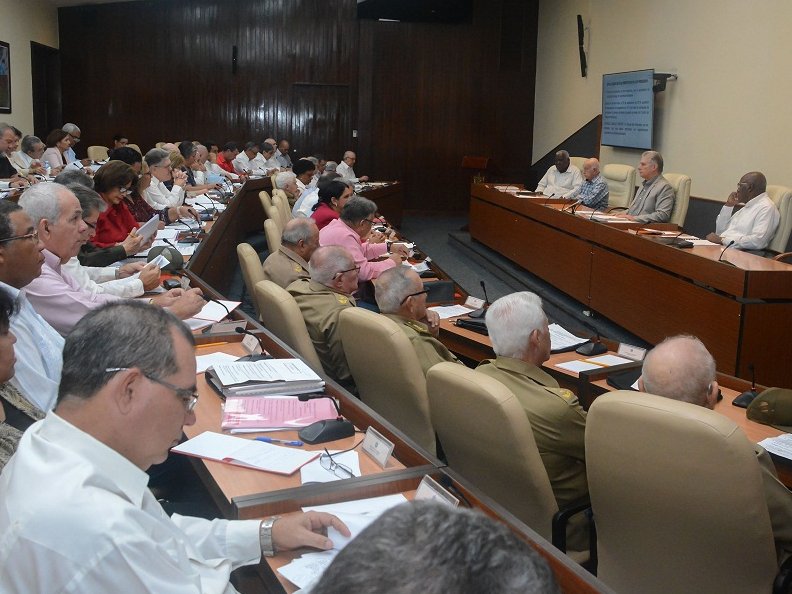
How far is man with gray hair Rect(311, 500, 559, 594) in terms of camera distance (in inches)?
22.0

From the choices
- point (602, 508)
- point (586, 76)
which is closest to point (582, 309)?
point (602, 508)

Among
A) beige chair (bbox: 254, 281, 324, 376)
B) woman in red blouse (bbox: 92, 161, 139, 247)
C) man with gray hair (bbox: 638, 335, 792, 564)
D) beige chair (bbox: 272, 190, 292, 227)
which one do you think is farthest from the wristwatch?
beige chair (bbox: 272, 190, 292, 227)

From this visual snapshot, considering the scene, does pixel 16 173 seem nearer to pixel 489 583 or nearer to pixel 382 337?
pixel 382 337

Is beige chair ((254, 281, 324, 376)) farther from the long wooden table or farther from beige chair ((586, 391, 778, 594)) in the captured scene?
the long wooden table

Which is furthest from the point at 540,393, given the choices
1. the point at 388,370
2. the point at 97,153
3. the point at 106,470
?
the point at 97,153

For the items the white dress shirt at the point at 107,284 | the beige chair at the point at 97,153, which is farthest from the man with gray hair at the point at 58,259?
the beige chair at the point at 97,153

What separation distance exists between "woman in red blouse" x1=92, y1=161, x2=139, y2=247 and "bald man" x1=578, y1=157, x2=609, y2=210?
4872 millimetres

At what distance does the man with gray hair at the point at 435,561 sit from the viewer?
1.83 ft

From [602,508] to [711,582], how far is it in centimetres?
29

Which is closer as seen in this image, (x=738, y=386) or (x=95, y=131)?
(x=738, y=386)

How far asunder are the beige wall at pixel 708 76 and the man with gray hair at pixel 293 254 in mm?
4249

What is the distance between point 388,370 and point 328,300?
35.2 inches

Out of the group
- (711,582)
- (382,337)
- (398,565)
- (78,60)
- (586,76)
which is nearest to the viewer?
(398,565)

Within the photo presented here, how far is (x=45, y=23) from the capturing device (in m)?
11.7
